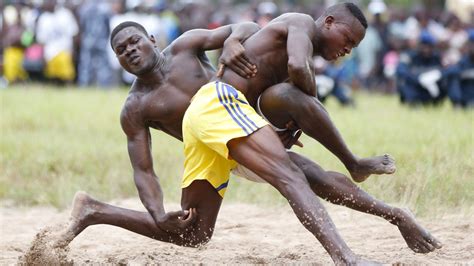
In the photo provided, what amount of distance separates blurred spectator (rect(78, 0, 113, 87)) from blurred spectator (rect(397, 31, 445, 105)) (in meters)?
6.48

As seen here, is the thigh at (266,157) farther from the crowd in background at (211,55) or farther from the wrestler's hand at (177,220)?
the crowd in background at (211,55)

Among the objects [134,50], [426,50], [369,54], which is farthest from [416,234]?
[369,54]

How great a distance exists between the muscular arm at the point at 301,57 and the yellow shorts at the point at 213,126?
0.31m

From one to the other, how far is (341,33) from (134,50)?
1.24 m

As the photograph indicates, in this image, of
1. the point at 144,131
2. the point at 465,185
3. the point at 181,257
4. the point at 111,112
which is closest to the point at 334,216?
the point at 465,185

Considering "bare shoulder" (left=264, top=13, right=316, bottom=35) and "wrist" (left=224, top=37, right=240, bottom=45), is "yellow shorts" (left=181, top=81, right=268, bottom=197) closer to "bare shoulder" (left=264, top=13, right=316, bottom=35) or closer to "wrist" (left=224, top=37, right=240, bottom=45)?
"wrist" (left=224, top=37, right=240, bottom=45)

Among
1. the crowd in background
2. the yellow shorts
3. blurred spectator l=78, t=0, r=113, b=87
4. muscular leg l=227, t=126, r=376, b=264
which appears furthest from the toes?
blurred spectator l=78, t=0, r=113, b=87

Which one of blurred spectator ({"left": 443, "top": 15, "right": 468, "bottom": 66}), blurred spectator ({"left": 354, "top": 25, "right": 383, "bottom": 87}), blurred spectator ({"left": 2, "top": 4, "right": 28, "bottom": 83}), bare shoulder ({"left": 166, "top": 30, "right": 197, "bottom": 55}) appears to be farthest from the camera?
blurred spectator ({"left": 354, "top": 25, "right": 383, "bottom": 87})

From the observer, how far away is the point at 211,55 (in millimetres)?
19547

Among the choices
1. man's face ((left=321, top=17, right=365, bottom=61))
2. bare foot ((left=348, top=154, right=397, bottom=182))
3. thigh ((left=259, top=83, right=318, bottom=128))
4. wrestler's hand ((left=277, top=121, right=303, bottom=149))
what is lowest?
bare foot ((left=348, top=154, right=397, bottom=182))

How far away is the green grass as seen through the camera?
7680 mm

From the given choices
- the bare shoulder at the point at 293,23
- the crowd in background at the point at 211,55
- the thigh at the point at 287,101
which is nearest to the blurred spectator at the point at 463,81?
the crowd in background at the point at 211,55

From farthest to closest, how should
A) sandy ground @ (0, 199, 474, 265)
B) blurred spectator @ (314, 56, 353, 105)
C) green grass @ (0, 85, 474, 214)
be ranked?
blurred spectator @ (314, 56, 353, 105) < green grass @ (0, 85, 474, 214) < sandy ground @ (0, 199, 474, 265)

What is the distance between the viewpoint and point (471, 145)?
30.0 ft
